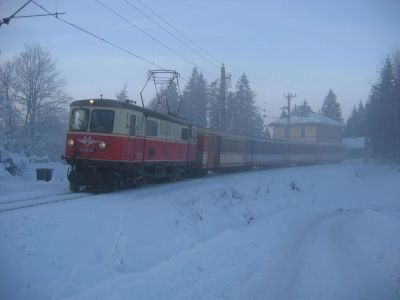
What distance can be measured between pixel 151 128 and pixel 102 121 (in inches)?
110

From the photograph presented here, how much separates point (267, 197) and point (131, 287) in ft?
54.9

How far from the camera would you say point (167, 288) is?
9.78 m

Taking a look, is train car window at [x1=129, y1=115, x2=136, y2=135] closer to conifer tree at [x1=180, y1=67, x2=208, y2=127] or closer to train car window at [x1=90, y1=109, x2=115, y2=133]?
train car window at [x1=90, y1=109, x2=115, y2=133]

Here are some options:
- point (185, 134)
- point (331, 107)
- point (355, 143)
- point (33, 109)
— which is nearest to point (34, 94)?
point (33, 109)

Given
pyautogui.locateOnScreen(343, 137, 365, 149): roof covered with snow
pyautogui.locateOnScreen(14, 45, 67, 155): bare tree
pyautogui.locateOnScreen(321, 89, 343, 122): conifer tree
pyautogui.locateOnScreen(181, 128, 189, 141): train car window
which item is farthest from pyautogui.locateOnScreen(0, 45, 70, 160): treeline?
pyautogui.locateOnScreen(321, 89, 343, 122): conifer tree

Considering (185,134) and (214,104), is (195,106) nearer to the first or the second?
(214,104)

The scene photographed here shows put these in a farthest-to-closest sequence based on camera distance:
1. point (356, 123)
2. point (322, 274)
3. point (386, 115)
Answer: point (356, 123) < point (386, 115) < point (322, 274)

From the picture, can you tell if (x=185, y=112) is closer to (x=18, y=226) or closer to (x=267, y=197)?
(x=267, y=197)

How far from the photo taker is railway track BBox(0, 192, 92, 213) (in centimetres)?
1230

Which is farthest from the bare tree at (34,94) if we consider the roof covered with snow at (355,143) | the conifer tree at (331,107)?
the conifer tree at (331,107)

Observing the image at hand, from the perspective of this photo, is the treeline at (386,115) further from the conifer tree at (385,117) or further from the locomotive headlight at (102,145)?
the locomotive headlight at (102,145)

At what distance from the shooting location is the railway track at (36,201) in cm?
1230

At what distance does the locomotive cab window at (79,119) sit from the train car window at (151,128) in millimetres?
2709

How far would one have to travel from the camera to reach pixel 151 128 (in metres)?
19.0
